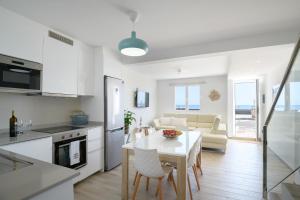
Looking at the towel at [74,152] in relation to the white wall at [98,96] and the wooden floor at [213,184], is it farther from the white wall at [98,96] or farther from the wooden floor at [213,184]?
the white wall at [98,96]

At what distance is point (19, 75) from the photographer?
6.70ft

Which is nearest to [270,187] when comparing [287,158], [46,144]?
[287,158]

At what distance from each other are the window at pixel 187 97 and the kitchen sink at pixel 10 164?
6137 mm

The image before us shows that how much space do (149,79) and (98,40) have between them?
12.1ft

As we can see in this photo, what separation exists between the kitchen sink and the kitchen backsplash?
129cm

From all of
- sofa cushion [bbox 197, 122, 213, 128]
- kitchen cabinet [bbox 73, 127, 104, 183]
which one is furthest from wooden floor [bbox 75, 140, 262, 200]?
sofa cushion [bbox 197, 122, 213, 128]

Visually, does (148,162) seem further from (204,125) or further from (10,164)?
(204,125)

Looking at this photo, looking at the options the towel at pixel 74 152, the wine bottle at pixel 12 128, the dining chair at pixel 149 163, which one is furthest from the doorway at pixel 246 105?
the wine bottle at pixel 12 128

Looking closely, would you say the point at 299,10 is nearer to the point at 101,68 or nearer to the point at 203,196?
the point at 203,196

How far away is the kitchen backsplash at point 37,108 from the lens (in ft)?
A: 7.47

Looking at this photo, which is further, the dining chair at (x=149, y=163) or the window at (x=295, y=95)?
the window at (x=295, y=95)

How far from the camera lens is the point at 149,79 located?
6.49 metres

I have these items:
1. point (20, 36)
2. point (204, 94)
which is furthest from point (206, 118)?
point (20, 36)

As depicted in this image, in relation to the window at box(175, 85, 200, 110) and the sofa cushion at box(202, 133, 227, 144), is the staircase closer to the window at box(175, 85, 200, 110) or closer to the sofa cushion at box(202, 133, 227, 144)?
the sofa cushion at box(202, 133, 227, 144)
